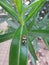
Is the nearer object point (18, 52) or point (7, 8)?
point (18, 52)

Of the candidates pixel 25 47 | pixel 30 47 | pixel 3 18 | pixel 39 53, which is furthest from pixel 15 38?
pixel 39 53

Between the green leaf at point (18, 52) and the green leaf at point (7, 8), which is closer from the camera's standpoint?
the green leaf at point (18, 52)

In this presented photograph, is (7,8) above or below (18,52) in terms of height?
above

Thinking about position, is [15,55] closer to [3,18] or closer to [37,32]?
[37,32]

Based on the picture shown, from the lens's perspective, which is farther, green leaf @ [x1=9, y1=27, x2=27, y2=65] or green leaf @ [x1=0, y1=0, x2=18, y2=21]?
green leaf @ [x1=0, y1=0, x2=18, y2=21]

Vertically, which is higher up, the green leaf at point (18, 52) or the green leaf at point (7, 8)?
the green leaf at point (7, 8)

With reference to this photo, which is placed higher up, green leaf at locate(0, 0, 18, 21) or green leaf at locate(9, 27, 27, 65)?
green leaf at locate(0, 0, 18, 21)

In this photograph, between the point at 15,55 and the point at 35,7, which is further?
the point at 35,7

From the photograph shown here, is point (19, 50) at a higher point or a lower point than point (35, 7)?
lower
